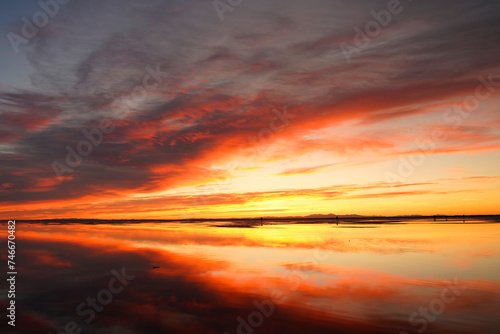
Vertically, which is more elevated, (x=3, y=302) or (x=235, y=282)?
(x=235, y=282)

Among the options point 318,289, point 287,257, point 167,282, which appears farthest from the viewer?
point 287,257

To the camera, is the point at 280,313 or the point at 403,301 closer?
the point at 280,313

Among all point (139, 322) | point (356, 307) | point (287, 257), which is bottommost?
point (139, 322)

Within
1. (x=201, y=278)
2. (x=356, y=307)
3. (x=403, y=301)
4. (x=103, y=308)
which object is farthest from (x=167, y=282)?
(x=403, y=301)

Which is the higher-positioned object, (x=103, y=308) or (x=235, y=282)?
(x=235, y=282)

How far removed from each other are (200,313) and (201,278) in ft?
23.2

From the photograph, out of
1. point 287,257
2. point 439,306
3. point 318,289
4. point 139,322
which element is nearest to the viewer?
point 139,322

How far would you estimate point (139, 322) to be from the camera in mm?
13383

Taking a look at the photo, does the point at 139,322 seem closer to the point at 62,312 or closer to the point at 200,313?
the point at 200,313

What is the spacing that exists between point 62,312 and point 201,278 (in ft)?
27.2

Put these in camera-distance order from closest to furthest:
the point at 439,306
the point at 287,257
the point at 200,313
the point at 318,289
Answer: the point at 200,313
the point at 439,306
the point at 318,289
the point at 287,257

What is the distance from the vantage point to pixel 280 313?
47.4ft

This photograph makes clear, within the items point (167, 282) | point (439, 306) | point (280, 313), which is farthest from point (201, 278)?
point (439, 306)

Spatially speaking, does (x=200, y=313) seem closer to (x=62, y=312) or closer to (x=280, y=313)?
(x=280, y=313)
